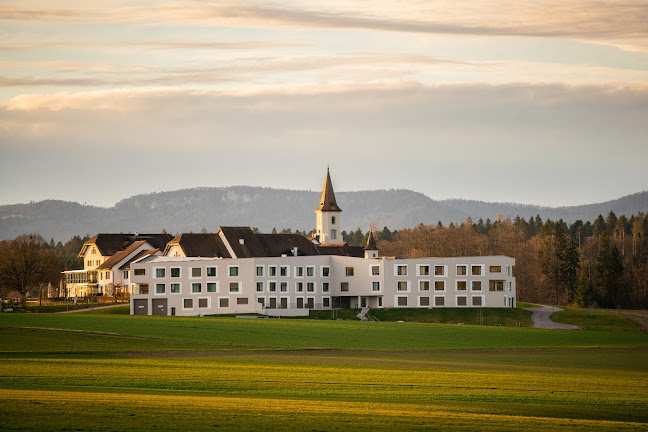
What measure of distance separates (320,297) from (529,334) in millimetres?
45195

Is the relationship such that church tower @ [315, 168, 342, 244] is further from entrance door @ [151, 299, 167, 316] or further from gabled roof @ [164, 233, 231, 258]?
entrance door @ [151, 299, 167, 316]

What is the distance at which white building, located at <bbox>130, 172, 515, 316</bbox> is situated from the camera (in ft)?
399

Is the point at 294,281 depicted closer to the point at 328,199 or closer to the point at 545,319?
the point at 545,319

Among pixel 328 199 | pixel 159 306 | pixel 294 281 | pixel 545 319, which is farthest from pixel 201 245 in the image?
pixel 328 199

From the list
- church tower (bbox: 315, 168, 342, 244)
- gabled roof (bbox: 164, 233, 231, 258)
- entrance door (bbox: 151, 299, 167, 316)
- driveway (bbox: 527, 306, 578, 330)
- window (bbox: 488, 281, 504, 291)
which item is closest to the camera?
driveway (bbox: 527, 306, 578, 330)

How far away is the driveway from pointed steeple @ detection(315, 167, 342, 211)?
6701 centimetres

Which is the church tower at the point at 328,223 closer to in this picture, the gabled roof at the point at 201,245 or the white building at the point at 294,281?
the white building at the point at 294,281

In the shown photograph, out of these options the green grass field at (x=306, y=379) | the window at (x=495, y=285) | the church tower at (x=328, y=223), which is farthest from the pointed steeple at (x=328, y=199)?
the green grass field at (x=306, y=379)

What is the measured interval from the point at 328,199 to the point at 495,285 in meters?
69.9

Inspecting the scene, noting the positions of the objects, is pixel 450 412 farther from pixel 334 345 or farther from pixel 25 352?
pixel 334 345

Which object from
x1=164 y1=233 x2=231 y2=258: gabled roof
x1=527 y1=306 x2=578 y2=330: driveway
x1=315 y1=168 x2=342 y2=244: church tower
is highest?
x1=315 y1=168 x2=342 y2=244: church tower

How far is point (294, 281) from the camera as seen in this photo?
5054 inches

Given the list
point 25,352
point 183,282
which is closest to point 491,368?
point 25,352

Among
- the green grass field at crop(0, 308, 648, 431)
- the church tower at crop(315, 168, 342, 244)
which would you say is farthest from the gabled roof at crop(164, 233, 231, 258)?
the church tower at crop(315, 168, 342, 244)
